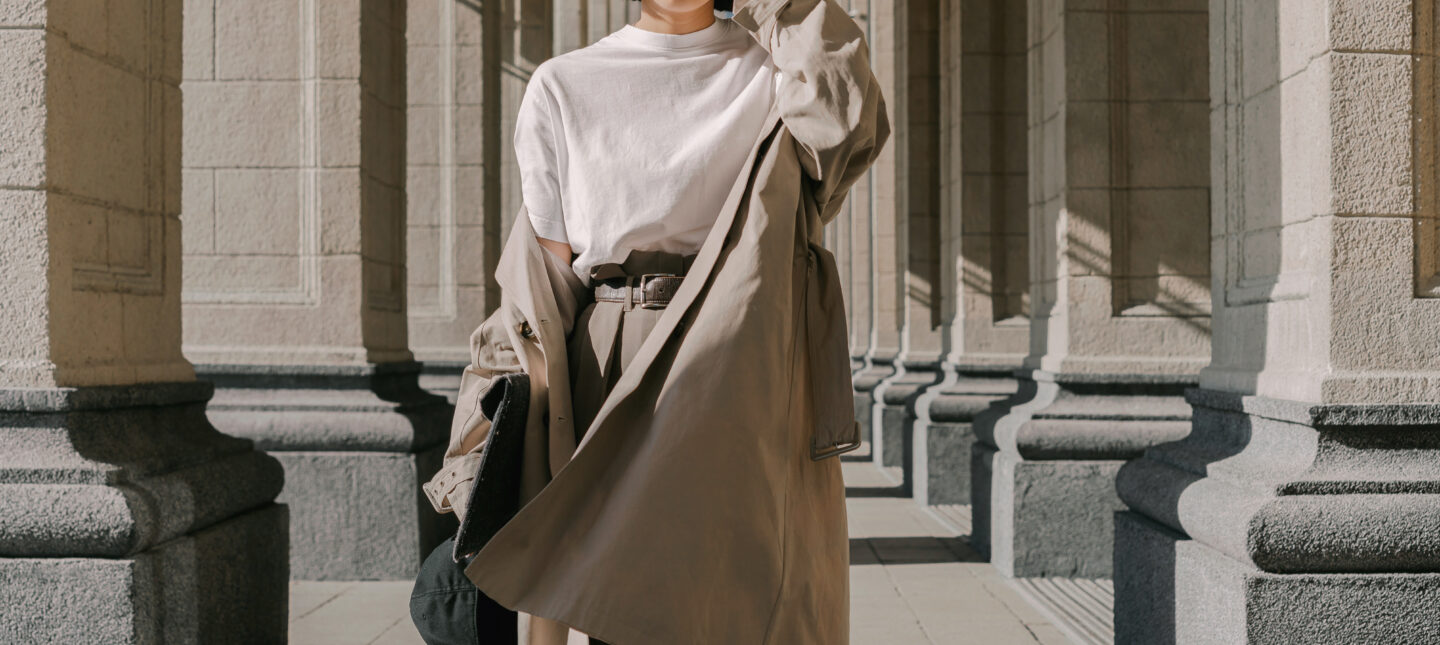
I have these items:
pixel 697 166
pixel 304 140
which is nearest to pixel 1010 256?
pixel 304 140

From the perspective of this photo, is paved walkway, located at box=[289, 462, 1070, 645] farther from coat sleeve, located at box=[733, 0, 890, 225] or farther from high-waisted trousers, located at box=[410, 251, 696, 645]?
coat sleeve, located at box=[733, 0, 890, 225]

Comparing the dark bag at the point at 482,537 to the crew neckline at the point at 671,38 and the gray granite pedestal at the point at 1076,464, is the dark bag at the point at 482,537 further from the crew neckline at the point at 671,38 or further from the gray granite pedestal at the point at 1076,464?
the gray granite pedestal at the point at 1076,464

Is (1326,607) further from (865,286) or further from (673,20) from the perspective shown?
(865,286)

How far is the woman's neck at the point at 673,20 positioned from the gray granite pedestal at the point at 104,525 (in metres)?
2.09

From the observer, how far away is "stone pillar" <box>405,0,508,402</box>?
867cm

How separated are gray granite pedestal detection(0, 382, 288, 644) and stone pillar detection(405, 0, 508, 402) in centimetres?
470

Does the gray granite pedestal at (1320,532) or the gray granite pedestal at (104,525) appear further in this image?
the gray granite pedestal at (104,525)

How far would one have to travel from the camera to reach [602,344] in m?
2.26

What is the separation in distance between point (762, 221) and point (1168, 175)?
184 inches

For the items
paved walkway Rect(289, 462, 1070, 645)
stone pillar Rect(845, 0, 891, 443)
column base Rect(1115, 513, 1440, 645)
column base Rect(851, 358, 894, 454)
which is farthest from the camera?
stone pillar Rect(845, 0, 891, 443)

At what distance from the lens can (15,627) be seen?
328cm

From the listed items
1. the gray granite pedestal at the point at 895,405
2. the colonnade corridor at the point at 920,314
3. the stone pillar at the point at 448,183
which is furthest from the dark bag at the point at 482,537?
the gray granite pedestal at the point at 895,405

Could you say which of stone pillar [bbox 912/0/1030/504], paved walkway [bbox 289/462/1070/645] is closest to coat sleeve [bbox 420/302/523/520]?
paved walkway [bbox 289/462/1070/645]

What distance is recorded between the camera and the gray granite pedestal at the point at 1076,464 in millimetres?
6027
